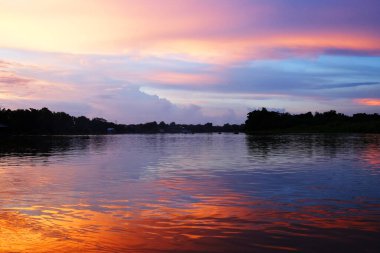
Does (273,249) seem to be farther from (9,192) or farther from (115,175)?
(115,175)

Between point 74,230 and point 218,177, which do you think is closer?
point 74,230

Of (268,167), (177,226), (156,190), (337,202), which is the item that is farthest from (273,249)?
(268,167)

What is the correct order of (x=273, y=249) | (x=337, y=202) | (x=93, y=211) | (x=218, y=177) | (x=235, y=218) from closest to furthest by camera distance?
(x=273, y=249), (x=235, y=218), (x=93, y=211), (x=337, y=202), (x=218, y=177)

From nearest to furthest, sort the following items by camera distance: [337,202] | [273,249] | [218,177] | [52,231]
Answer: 1. [273,249]
2. [52,231]
3. [337,202]
4. [218,177]

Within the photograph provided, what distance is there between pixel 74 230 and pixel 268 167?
2072 centimetres

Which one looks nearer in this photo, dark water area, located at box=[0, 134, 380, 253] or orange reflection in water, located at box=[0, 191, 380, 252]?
orange reflection in water, located at box=[0, 191, 380, 252]

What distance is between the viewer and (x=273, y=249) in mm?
10797

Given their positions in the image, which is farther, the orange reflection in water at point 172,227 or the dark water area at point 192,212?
the dark water area at point 192,212

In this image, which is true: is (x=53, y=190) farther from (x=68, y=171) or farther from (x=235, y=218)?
(x=235, y=218)

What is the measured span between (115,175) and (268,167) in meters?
11.7

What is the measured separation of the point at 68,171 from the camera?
97.8ft

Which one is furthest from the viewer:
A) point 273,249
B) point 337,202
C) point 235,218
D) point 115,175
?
point 115,175

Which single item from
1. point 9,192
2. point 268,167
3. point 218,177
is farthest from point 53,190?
point 268,167

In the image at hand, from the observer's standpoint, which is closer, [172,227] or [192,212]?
[172,227]
